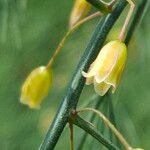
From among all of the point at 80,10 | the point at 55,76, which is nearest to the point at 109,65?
the point at 80,10

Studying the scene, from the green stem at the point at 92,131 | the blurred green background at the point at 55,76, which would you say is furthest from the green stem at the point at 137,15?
the blurred green background at the point at 55,76

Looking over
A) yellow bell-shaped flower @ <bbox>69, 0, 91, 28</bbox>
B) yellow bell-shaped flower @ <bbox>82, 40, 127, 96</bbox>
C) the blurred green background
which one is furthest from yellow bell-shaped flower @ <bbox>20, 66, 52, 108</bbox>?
the blurred green background

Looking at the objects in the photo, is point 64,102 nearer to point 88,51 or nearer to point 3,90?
point 88,51

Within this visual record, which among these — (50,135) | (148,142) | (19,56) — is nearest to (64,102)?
(50,135)

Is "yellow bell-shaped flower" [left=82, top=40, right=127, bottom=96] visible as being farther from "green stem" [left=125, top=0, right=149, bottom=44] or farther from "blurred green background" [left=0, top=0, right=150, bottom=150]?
"blurred green background" [left=0, top=0, right=150, bottom=150]

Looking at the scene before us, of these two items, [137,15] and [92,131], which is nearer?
[92,131]

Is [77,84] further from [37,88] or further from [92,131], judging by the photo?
[37,88]
